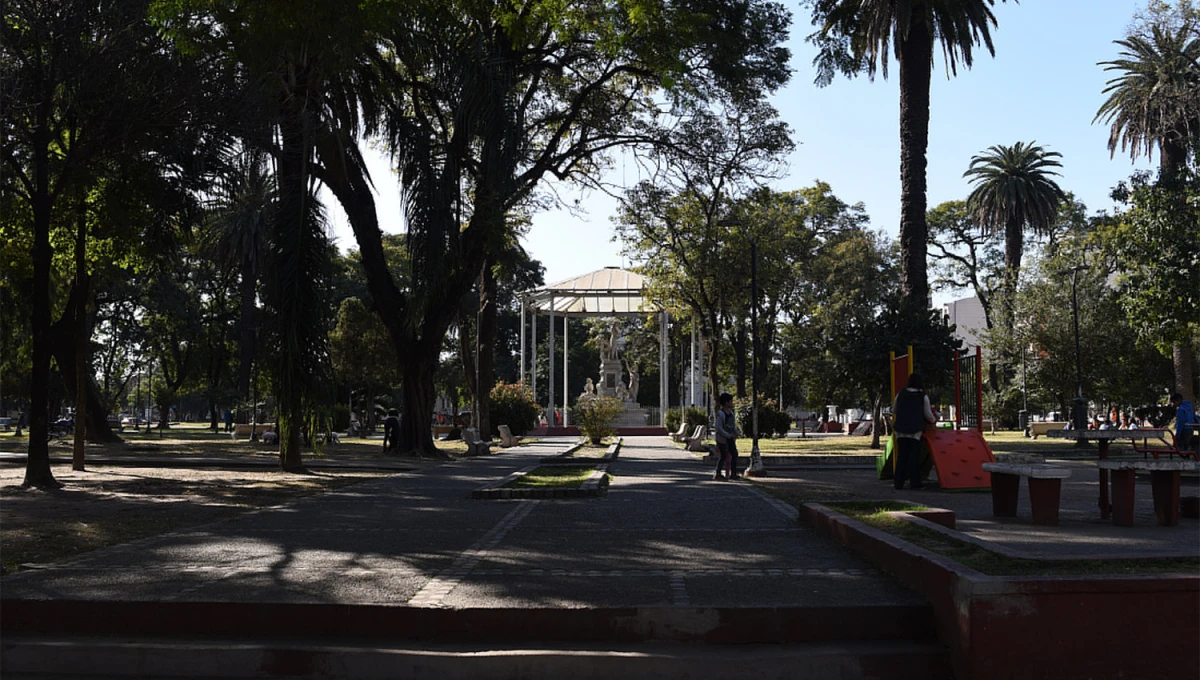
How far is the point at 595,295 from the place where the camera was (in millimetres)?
50844

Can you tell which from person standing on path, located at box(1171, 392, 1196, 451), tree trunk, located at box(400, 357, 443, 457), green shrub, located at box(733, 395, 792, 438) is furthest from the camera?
green shrub, located at box(733, 395, 792, 438)

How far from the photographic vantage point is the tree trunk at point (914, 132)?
2772 cm

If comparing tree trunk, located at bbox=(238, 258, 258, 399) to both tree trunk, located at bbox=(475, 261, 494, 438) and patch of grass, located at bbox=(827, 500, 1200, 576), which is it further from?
Result: patch of grass, located at bbox=(827, 500, 1200, 576)

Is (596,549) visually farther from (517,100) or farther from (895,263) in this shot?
(895,263)

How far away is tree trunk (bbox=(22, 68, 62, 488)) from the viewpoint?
1488 centimetres

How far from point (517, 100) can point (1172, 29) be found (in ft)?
64.3

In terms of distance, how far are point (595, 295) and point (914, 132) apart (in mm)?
24882

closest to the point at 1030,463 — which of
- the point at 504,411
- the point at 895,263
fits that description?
the point at 504,411

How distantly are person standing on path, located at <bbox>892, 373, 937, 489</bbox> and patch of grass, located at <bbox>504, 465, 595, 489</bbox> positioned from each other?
4.68m

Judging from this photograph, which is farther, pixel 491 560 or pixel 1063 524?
pixel 1063 524

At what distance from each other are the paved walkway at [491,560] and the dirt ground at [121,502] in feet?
1.76

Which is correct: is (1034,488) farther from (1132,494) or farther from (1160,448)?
(1160,448)

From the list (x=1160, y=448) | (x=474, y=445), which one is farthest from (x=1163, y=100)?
(x=474, y=445)

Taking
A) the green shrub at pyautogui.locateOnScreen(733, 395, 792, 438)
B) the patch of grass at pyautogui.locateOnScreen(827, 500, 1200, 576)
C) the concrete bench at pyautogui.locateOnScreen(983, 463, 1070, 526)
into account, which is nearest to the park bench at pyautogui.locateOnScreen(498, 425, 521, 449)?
the green shrub at pyautogui.locateOnScreen(733, 395, 792, 438)
